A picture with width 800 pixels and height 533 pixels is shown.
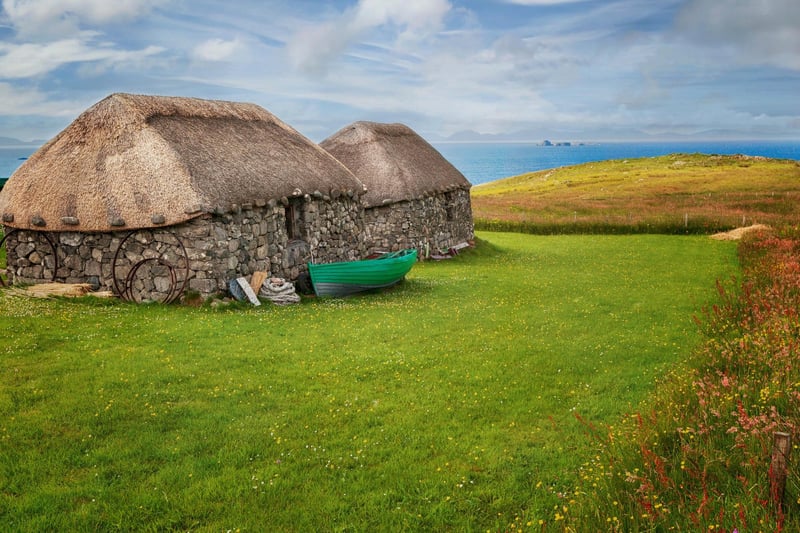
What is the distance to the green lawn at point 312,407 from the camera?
721cm

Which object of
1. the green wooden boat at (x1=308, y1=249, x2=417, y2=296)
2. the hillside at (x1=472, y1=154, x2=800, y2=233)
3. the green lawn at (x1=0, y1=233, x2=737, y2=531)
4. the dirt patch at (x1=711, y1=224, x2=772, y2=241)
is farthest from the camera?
the hillside at (x1=472, y1=154, x2=800, y2=233)

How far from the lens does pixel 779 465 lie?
5.35 meters

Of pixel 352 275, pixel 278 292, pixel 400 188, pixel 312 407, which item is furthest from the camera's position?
pixel 400 188

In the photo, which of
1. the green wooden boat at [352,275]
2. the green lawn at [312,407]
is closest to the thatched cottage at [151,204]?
the green wooden boat at [352,275]

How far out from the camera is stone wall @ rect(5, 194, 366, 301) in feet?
59.4

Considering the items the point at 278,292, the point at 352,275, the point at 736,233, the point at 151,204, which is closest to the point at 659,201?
the point at 736,233

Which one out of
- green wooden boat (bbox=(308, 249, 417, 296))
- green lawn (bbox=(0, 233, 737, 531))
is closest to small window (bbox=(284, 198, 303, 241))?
green wooden boat (bbox=(308, 249, 417, 296))

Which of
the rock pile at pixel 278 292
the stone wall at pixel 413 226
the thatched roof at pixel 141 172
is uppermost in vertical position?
the thatched roof at pixel 141 172

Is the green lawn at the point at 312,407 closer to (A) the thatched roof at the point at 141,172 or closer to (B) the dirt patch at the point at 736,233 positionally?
Answer: (A) the thatched roof at the point at 141,172

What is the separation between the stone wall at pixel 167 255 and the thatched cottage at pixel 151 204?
3cm

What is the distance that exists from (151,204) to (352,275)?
6569 mm

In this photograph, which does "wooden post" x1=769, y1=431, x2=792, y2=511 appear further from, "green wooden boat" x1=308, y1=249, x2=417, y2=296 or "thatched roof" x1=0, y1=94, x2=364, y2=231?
"green wooden boat" x1=308, y1=249, x2=417, y2=296

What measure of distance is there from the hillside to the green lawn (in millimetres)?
26800

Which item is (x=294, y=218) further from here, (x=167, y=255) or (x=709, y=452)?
(x=709, y=452)
